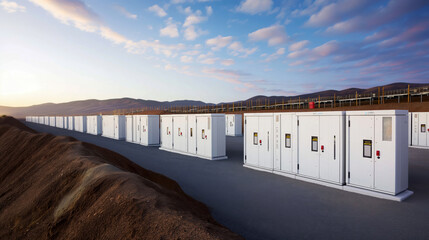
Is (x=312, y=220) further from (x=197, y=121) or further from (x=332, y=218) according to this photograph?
(x=197, y=121)

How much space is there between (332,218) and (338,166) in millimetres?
2946

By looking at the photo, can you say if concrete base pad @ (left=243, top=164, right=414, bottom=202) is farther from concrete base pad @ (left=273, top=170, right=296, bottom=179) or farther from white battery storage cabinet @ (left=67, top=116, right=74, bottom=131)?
white battery storage cabinet @ (left=67, top=116, right=74, bottom=131)

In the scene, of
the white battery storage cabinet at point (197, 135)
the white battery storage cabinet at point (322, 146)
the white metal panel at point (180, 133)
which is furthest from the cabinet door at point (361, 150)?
the white metal panel at point (180, 133)

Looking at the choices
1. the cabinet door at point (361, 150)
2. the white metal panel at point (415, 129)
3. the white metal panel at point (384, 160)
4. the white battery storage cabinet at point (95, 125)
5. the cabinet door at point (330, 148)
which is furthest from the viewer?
the white battery storage cabinet at point (95, 125)

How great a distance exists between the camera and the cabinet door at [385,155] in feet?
23.2

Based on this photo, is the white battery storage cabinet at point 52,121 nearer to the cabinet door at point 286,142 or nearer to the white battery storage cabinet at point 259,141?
the white battery storage cabinet at point 259,141

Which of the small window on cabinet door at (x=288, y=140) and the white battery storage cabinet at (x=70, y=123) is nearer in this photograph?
the small window on cabinet door at (x=288, y=140)

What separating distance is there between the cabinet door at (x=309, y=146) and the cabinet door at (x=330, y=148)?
0.63 feet

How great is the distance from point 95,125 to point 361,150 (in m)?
33.9

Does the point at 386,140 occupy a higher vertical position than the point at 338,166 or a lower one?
higher

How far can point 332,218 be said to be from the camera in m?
5.74

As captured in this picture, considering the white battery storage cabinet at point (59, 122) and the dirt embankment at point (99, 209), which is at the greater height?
the white battery storage cabinet at point (59, 122)

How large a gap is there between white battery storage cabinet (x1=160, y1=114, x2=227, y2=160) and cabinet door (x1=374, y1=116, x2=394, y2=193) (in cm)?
807

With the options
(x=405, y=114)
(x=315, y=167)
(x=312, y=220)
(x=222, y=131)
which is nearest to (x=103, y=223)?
(x=312, y=220)
